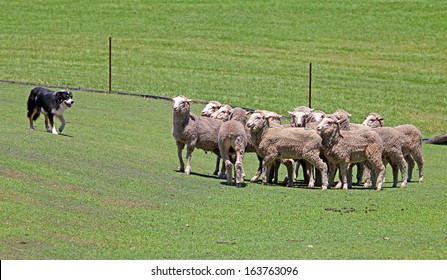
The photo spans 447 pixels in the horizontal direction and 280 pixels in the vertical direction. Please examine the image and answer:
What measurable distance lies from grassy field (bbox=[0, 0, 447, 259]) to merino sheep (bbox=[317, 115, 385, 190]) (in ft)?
1.89

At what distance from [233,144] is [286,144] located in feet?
3.45

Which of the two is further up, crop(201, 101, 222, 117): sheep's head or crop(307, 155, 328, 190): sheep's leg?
crop(201, 101, 222, 117): sheep's head

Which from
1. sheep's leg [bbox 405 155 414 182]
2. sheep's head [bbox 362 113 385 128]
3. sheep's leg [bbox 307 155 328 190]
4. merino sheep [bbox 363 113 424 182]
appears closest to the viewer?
sheep's leg [bbox 307 155 328 190]

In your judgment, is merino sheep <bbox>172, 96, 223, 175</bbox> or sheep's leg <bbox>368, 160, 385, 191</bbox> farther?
merino sheep <bbox>172, 96, 223, 175</bbox>

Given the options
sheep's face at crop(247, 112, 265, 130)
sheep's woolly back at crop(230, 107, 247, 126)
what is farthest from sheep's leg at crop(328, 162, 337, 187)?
sheep's woolly back at crop(230, 107, 247, 126)

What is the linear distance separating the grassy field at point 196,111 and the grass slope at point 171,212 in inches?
1.6

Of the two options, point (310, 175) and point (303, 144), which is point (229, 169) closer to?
point (303, 144)

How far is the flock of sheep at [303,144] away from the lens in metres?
20.7

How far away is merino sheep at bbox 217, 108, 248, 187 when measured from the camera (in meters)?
20.5

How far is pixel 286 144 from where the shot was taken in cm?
2066

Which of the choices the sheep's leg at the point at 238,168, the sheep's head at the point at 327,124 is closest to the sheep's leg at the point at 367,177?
the sheep's head at the point at 327,124

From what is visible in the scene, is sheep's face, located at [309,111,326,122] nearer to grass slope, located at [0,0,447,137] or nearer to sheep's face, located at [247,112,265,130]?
sheep's face, located at [247,112,265,130]

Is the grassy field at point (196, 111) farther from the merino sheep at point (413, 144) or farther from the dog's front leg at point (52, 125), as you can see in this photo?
the merino sheep at point (413, 144)

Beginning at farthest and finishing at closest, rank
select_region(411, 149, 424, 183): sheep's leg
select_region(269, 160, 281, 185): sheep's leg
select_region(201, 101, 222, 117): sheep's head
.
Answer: select_region(201, 101, 222, 117): sheep's head < select_region(411, 149, 424, 183): sheep's leg < select_region(269, 160, 281, 185): sheep's leg
